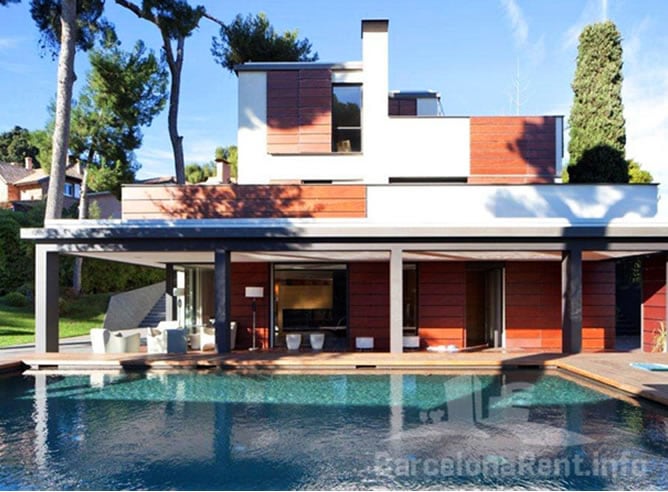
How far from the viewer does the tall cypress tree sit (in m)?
18.6

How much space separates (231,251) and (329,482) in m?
7.61

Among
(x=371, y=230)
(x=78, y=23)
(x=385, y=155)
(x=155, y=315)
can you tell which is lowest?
(x=155, y=315)

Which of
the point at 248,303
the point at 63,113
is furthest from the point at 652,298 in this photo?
the point at 63,113

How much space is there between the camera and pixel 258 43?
23.5m

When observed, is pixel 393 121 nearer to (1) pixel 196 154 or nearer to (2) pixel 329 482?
(2) pixel 329 482

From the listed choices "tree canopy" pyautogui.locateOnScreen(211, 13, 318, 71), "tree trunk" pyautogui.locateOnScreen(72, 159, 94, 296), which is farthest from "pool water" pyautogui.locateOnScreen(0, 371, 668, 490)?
"tree canopy" pyautogui.locateOnScreen(211, 13, 318, 71)

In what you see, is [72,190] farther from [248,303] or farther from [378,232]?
[378,232]

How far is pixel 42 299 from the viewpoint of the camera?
1220 cm

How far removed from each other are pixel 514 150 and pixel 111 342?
40.8 ft

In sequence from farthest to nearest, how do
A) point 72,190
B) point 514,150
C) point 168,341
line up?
point 72,190, point 514,150, point 168,341

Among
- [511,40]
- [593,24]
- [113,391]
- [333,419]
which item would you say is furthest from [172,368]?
[511,40]

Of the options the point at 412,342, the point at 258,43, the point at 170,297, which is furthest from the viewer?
the point at 258,43

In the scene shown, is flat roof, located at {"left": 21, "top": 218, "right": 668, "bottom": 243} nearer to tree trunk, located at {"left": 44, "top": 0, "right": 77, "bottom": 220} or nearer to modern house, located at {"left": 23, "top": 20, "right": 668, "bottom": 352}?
modern house, located at {"left": 23, "top": 20, "right": 668, "bottom": 352}

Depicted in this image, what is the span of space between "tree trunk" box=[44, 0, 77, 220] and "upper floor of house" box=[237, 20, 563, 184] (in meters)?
4.97
